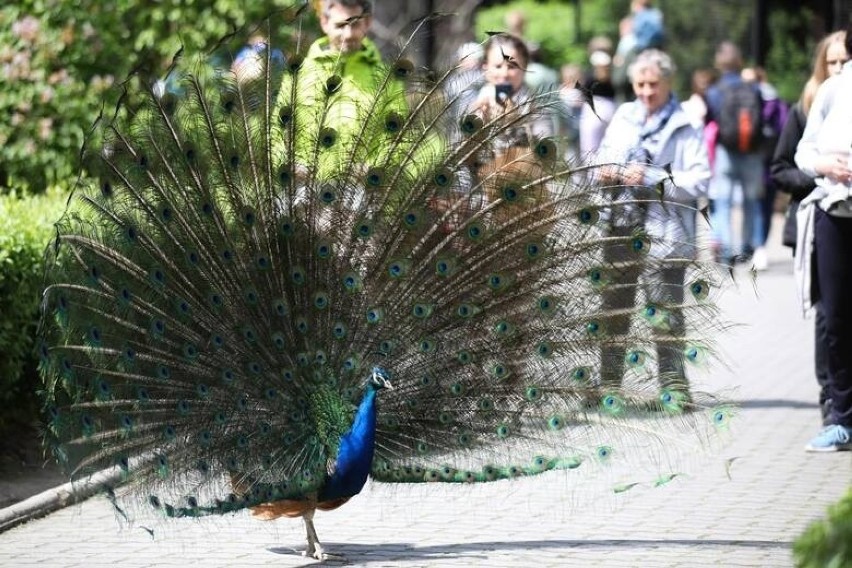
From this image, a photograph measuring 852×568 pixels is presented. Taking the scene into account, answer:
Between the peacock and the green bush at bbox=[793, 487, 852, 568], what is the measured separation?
2689mm

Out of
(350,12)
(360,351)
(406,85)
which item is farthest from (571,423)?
(350,12)

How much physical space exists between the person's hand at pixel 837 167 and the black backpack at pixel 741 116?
379 inches

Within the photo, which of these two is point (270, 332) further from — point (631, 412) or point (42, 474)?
point (42, 474)

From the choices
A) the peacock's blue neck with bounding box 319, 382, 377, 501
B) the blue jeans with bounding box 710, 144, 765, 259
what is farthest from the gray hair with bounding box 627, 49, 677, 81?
the blue jeans with bounding box 710, 144, 765, 259

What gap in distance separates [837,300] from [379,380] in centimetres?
377

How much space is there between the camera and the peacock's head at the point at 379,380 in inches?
250

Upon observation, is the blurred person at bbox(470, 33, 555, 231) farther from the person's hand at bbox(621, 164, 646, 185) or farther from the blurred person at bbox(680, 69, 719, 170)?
the blurred person at bbox(680, 69, 719, 170)

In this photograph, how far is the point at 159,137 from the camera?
6.70m

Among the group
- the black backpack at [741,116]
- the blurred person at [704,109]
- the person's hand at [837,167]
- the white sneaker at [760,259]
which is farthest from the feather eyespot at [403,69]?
the white sneaker at [760,259]

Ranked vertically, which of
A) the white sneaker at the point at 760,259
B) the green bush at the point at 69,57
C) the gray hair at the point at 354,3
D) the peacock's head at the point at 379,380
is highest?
the green bush at the point at 69,57

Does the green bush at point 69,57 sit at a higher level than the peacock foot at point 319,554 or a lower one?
higher

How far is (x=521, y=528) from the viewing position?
7.68m

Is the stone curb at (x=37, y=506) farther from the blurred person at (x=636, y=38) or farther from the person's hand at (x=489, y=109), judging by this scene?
the blurred person at (x=636, y=38)

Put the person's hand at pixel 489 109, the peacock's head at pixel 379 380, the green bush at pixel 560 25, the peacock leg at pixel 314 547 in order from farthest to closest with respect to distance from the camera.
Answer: the green bush at pixel 560 25, the peacock leg at pixel 314 547, the person's hand at pixel 489 109, the peacock's head at pixel 379 380
